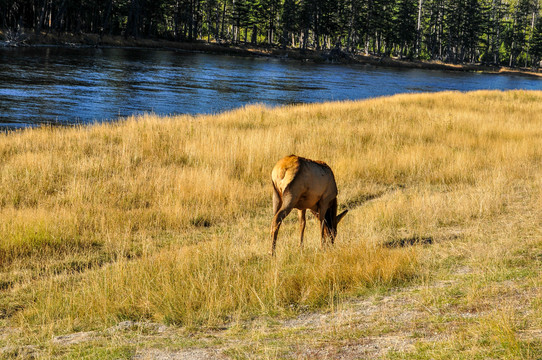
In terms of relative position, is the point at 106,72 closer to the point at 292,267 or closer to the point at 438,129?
the point at 438,129

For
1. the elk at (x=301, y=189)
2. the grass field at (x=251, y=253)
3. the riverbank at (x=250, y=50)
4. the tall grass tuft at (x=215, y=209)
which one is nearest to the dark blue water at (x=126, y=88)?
the tall grass tuft at (x=215, y=209)

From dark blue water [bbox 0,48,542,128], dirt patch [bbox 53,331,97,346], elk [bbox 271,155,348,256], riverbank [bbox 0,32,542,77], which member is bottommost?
dirt patch [bbox 53,331,97,346]

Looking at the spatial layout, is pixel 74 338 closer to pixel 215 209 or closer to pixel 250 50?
pixel 215 209

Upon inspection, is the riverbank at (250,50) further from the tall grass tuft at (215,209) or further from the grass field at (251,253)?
the grass field at (251,253)

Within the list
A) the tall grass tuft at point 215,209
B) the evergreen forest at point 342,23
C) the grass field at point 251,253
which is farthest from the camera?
the evergreen forest at point 342,23

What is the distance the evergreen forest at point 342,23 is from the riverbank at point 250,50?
4104 millimetres

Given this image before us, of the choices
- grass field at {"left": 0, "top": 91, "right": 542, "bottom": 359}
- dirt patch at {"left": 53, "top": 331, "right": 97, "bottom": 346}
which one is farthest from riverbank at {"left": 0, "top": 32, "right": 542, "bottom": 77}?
dirt patch at {"left": 53, "top": 331, "right": 97, "bottom": 346}

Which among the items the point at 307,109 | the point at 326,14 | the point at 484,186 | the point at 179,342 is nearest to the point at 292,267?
the point at 179,342

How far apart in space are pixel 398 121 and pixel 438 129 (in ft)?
6.10

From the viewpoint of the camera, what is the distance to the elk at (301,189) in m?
6.35

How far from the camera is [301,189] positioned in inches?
251

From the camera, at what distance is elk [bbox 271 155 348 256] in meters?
6.35

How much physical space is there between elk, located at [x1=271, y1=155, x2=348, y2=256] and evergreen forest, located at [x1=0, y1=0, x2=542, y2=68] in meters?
80.8

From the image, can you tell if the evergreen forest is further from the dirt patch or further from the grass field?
the dirt patch
